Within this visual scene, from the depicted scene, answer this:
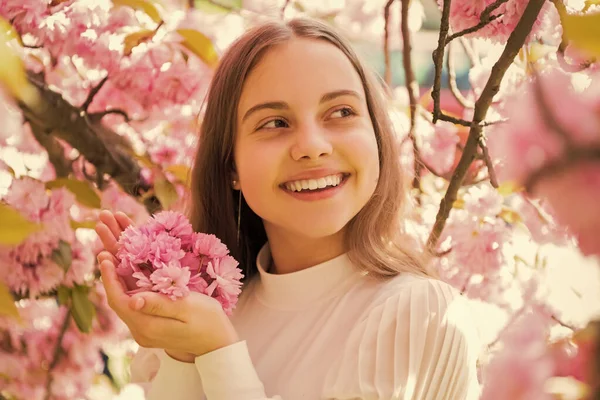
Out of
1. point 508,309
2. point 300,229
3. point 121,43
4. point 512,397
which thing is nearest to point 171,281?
point 300,229

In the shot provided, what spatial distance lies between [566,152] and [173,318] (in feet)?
2.17

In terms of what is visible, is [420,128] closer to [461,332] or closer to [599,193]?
[461,332]

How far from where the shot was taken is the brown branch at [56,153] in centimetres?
134

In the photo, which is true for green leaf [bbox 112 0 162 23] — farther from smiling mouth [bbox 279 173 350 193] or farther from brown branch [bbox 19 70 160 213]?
smiling mouth [bbox 279 173 350 193]

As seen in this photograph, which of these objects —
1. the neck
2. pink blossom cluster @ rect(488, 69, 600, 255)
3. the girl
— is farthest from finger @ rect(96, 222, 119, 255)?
pink blossom cluster @ rect(488, 69, 600, 255)

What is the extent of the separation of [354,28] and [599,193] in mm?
1626

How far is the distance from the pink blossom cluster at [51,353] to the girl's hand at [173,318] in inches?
24.9

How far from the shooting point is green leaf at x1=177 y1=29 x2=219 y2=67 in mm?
1302

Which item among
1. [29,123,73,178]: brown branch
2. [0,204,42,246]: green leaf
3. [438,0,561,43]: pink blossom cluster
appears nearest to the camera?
[0,204,42,246]: green leaf

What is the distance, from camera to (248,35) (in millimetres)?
1008

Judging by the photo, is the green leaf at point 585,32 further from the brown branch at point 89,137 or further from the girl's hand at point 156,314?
the brown branch at point 89,137

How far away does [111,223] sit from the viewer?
36.5 inches

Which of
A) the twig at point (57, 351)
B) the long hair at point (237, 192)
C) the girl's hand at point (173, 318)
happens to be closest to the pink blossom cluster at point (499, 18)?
the long hair at point (237, 192)

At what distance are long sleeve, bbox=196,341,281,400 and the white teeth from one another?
0.22m
